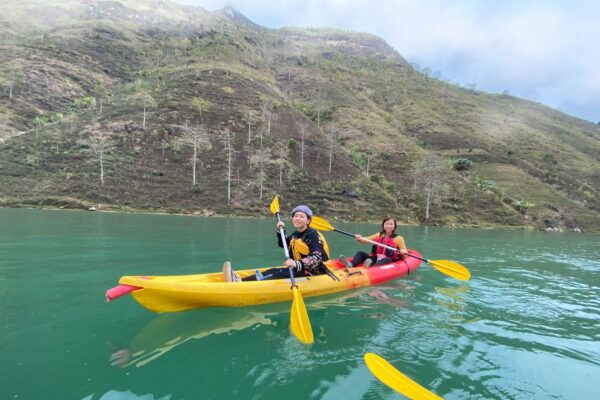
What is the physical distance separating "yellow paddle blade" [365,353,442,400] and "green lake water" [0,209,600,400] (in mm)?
358

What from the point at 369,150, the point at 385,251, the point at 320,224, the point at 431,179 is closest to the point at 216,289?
the point at 320,224

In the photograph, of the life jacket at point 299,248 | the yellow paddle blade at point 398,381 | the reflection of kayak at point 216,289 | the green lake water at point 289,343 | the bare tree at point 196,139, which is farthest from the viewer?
the bare tree at point 196,139

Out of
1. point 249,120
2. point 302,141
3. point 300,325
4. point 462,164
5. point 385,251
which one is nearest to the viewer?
point 300,325

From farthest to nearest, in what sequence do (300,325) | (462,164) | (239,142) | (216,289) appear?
(462,164) → (239,142) → (216,289) → (300,325)

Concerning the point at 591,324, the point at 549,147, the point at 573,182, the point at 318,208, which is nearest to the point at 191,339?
the point at 591,324

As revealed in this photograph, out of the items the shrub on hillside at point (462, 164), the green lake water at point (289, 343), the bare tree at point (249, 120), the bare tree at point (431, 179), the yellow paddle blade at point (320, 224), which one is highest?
the bare tree at point (249, 120)

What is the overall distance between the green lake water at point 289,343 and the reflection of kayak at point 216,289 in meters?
0.20

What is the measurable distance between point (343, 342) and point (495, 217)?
148 ft

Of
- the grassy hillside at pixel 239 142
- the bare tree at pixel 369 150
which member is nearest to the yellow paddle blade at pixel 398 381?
the grassy hillside at pixel 239 142

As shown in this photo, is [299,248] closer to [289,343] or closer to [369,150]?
[289,343]

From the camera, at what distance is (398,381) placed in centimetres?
352

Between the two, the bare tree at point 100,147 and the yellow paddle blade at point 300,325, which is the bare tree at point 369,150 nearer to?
the bare tree at point 100,147

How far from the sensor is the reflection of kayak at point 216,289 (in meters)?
5.33

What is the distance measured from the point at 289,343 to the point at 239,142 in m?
44.5
